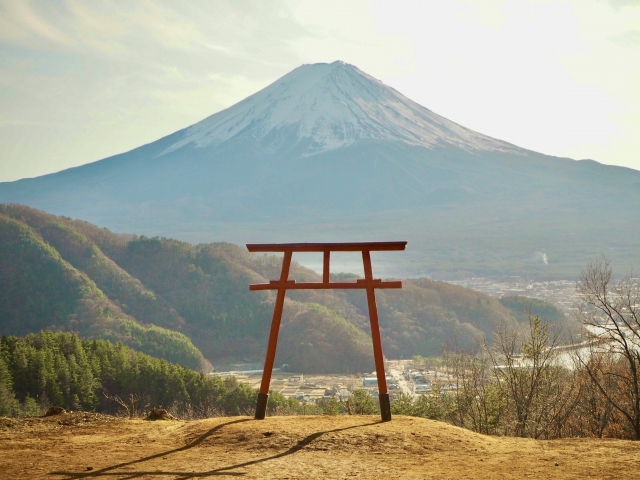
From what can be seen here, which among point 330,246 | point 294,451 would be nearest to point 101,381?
point 330,246

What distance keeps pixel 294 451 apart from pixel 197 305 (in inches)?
3321

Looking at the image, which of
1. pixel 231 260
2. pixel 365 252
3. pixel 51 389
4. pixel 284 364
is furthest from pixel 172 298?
pixel 365 252

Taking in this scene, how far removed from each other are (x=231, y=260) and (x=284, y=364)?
82.2 ft

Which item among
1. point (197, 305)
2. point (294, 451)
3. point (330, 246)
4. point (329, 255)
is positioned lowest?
point (197, 305)

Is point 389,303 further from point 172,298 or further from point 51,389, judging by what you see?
point 51,389

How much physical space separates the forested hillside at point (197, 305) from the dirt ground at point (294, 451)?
2508 inches

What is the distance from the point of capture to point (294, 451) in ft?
21.2

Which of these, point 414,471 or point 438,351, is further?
Answer: point 438,351

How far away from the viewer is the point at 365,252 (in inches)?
326

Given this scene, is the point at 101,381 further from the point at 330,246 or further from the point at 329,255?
the point at 330,246

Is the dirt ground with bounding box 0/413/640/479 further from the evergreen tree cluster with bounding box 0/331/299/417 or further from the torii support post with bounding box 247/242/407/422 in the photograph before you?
the evergreen tree cluster with bounding box 0/331/299/417

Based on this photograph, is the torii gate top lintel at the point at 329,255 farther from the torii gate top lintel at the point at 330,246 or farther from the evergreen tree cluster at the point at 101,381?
the evergreen tree cluster at the point at 101,381

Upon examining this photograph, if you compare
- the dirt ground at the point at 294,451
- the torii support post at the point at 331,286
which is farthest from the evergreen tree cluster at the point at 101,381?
the dirt ground at the point at 294,451

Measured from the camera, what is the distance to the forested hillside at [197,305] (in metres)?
74.1
